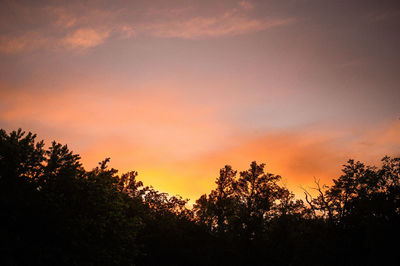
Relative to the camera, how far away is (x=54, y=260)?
16.8 metres

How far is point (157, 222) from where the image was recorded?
43.8m

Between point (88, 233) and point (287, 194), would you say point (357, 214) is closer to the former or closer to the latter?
point (287, 194)

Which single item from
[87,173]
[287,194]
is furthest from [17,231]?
[287,194]

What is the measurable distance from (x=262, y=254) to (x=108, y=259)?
94.9 feet

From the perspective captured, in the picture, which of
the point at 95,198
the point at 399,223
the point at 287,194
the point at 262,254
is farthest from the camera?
the point at 287,194

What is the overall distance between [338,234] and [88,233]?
2711cm

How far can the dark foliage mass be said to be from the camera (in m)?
17.3

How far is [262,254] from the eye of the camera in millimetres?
40062

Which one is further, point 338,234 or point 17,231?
point 338,234

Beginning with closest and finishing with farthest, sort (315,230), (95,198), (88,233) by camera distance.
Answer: (88,233) → (95,198) → (315,230)

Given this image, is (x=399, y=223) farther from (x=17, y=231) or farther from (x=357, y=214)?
(x=17, y=231)

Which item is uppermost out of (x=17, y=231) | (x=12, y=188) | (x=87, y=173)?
(x=87, y=173)

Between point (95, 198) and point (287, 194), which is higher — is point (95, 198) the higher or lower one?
the lower one

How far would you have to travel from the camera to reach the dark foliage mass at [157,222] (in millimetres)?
17297
